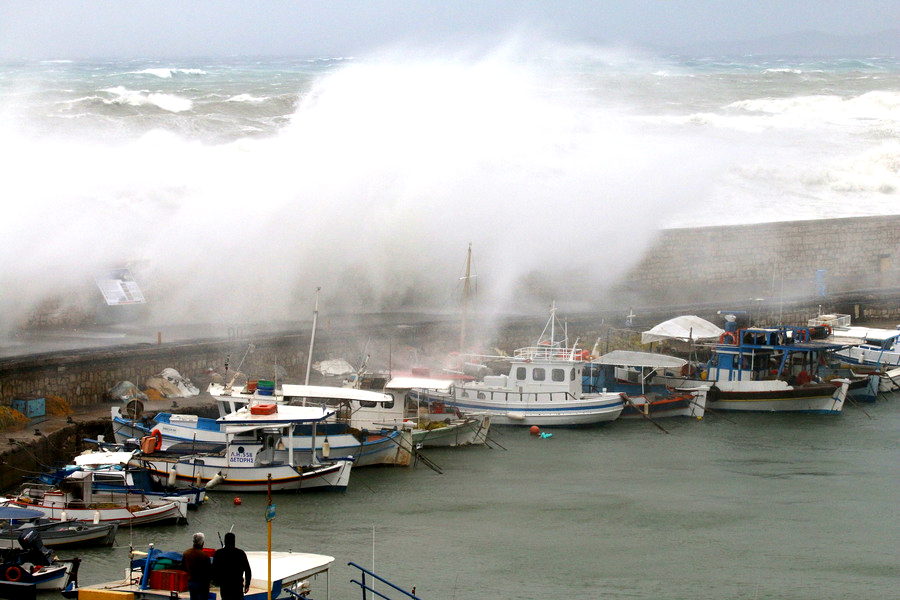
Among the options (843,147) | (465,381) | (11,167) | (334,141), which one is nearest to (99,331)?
(465,381)

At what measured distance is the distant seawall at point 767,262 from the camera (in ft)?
103

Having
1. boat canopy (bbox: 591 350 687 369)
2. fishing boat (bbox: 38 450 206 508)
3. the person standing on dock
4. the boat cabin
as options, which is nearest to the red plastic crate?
the person standing on dock

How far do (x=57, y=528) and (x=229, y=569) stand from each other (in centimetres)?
481

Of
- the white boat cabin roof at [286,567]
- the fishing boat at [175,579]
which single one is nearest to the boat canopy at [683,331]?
the white boat cabin roof at [286,567]

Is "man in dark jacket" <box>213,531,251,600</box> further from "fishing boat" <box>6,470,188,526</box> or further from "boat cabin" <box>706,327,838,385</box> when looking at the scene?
"boat cabin" <box>706,327,838,385</box>

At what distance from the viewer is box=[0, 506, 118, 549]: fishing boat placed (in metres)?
13.8

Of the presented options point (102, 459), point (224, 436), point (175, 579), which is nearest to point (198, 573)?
point (175, 579)

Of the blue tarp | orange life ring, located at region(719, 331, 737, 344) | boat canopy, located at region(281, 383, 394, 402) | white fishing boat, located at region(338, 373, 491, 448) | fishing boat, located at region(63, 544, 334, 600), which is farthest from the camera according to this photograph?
orange life ring, located at region(719, 331, 737, 344)

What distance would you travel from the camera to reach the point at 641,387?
23.6m

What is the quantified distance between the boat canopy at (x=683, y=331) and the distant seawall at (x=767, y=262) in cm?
340

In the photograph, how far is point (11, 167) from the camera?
3039 centimetres

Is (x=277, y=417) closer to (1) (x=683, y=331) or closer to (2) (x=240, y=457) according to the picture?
(2) (x=240, y=457)

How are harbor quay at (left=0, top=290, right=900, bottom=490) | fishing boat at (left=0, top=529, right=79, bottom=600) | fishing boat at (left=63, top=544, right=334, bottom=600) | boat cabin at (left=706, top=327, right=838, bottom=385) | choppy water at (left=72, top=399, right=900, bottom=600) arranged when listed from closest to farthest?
fishing boat at (left=63, top=544, right=334, bottom=600), fishing boat at (left=0, top=529, right=79, bottom=600), choppy water at (left=72, top=399, right=900, bottom=600), harbor quay at (left=0, top=290, right=900, bottom=490), boat cabin at (left=706, top=327, right=838, bottom=385)

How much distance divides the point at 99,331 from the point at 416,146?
11.6 metres
